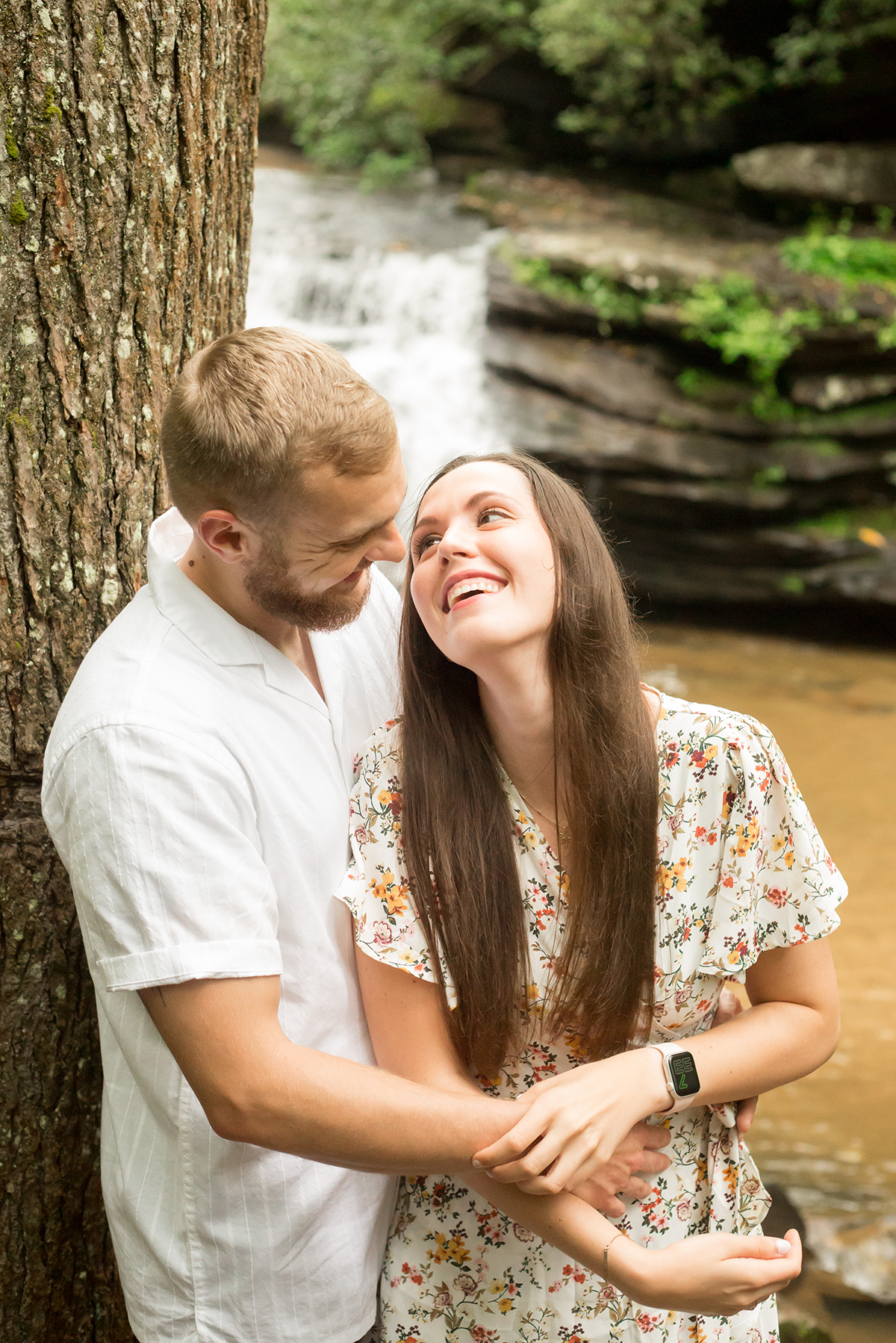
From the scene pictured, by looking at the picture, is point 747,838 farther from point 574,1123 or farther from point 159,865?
point 159,865

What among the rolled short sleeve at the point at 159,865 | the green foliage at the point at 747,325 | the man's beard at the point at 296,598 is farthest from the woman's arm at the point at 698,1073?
the green foliage at the point at 747,325

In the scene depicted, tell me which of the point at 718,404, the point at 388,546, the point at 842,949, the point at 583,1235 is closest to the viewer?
the point at 583,1235

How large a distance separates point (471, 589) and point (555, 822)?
410 millimetres

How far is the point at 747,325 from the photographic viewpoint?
897 centimetres

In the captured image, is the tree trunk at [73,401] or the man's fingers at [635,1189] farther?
the tree trunk at [73,401]

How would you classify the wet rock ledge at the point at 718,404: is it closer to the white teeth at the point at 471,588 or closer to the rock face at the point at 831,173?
the rock face at the point at 831,173

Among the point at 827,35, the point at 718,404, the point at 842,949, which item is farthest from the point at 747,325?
the point at 842,949

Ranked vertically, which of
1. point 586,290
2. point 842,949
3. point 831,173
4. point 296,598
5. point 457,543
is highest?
point 831,173

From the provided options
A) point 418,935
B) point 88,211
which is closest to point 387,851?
point 418,935

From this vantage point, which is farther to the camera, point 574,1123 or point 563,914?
point 563,914

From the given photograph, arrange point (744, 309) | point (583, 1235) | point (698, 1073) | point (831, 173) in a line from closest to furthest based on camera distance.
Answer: point (583, 1235)
point (698, 1073)
point (744, 309)
point (831, 173)

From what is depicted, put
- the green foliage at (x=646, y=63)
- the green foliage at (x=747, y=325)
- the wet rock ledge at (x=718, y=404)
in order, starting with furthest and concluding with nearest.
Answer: the green foliage at (x=646, y=63) < the wet rock ledge at (x=718, y=404) < the green foliage at (x=747, y=325)

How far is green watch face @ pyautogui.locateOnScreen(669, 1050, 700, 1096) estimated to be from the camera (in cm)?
168

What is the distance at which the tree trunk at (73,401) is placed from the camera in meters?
1.80
